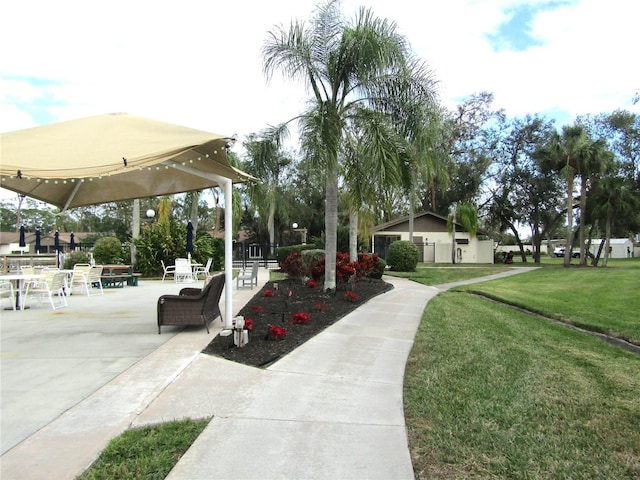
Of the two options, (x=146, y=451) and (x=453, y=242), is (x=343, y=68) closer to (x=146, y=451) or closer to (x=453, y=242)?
(x=146, y=451)

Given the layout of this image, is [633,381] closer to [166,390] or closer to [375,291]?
[166,390]

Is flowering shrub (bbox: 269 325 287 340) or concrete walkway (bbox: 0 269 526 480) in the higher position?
flowering shrub (bbox: 269 325 287 340)

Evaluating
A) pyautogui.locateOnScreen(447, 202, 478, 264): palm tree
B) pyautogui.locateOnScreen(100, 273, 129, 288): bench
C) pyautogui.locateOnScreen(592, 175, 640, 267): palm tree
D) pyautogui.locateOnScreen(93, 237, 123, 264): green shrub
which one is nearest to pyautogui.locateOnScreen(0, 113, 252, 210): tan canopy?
pyautogui.locateOnScreen(100, 273, 129, 288): bench

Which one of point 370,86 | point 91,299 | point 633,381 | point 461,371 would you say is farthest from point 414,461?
point 91,299

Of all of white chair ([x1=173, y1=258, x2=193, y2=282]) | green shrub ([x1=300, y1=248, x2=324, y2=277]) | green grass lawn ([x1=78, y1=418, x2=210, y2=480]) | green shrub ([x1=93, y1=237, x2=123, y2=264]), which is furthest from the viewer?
green shrub ([x1=93, y1=237, x2=123, y2=264])

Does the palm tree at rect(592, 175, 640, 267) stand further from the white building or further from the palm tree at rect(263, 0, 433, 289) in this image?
the palm tree at rect(263, 0, 433, 289)

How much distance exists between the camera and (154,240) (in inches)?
757

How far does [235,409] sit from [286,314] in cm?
445

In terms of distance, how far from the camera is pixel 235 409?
3867 mm

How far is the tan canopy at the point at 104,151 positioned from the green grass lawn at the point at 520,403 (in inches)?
164

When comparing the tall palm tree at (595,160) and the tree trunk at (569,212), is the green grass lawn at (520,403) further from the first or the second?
the tall palm tree at (595,160)

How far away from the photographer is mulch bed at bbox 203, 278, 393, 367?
225 inches

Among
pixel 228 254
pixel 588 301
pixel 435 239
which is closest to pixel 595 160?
pixel 435 239

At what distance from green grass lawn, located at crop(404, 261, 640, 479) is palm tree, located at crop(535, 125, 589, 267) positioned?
2330 centimetres
